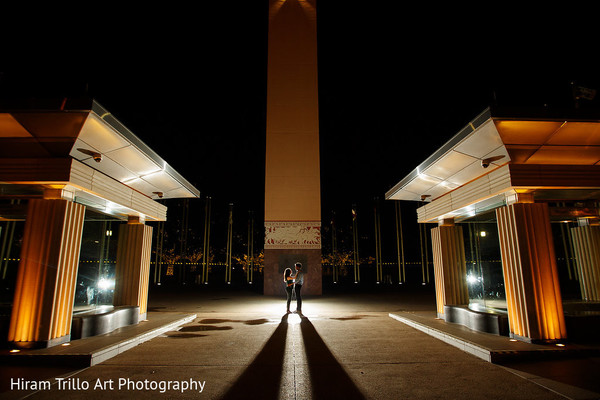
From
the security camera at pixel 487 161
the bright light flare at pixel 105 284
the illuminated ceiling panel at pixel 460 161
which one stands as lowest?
the bright light flare at pixel 105 284

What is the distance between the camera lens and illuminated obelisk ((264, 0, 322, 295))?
52.5ft

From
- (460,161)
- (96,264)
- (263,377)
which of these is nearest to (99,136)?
(96,264)

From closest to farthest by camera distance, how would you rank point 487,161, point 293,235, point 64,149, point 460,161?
point 64,149 → point 487,161 → point 460,161 → point 293,235

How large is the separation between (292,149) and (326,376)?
44.4 ft

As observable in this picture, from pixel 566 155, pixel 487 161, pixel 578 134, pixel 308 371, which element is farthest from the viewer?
pixel 487 161

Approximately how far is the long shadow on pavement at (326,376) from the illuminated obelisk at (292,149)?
9.62 m

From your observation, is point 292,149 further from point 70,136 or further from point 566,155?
point 566,155

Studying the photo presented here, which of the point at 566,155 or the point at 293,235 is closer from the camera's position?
the point at 566,155

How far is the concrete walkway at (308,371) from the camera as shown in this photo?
13.0 ft

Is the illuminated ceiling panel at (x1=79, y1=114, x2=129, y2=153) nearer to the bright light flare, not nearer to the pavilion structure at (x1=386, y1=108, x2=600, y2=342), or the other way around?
the bright light flare

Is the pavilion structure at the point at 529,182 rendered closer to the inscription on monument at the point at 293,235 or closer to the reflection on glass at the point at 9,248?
the inscription on monument at the point at 293,235

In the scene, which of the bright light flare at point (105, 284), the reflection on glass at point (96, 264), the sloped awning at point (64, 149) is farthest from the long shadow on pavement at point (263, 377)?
the bright light flare at point (105, 284)

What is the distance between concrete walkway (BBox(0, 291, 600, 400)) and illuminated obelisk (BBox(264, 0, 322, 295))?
28.6 feet

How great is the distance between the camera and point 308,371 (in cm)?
470
